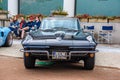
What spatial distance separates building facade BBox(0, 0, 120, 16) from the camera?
19.9 metres

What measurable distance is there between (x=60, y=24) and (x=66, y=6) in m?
9.63

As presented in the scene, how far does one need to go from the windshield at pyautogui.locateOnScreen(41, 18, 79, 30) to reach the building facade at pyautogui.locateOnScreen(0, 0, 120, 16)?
880cm

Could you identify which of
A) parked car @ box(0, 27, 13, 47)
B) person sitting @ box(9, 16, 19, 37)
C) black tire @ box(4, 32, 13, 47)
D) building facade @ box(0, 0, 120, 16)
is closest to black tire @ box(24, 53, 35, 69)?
parked car @ box(0, 27, 13, 47)

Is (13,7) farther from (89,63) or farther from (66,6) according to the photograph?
(89,63)

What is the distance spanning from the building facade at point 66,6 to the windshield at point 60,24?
28.9 ft

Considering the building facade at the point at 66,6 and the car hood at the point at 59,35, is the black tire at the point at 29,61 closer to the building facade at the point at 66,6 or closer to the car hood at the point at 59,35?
the car hood at the point at 59,35

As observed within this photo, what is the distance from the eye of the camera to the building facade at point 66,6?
65.4 ft

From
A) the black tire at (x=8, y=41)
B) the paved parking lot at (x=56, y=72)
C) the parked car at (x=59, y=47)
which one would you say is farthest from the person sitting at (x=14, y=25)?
the parked car at (x=59, y=47)

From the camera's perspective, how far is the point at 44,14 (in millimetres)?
21828

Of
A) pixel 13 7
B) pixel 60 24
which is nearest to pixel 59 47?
pixel 60 24

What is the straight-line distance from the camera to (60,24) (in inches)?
440

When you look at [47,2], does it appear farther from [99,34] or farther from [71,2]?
[99,34]

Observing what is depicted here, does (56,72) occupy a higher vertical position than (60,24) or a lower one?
lower

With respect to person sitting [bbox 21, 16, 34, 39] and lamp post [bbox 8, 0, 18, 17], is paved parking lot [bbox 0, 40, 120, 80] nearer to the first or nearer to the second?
person sitting [bbox 21, 16, 34, 39]
